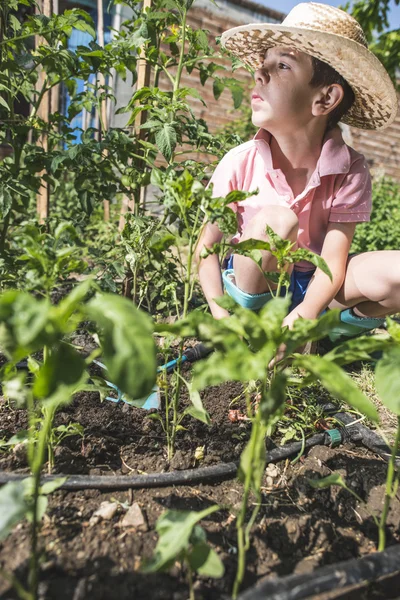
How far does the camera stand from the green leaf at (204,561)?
0.82 m

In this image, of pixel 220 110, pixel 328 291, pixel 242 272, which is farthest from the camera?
pixel 220 110

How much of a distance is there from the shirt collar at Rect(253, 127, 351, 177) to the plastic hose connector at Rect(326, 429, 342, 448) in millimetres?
990

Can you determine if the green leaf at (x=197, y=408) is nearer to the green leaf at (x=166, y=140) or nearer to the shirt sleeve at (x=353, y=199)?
the green leaf at (x=166, y=140)

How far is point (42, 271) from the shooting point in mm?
953

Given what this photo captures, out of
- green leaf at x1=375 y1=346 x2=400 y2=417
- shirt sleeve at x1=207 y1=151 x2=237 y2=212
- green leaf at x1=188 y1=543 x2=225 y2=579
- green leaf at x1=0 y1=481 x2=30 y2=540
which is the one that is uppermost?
green leaf at x1=375 y1=346 x2=400 y2=417

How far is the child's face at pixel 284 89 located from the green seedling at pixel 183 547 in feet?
4.80

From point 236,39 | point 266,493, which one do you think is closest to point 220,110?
point 236,39

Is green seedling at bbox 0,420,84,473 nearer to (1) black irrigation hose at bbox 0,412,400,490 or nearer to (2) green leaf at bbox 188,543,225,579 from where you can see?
(1) black irrigation hose at bbox 0,412,400,490

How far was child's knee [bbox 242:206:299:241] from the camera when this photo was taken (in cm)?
169

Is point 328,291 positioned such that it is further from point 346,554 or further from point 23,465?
point 23,465

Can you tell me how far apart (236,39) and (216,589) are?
6.45 ft

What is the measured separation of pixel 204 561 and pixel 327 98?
5.42 ft

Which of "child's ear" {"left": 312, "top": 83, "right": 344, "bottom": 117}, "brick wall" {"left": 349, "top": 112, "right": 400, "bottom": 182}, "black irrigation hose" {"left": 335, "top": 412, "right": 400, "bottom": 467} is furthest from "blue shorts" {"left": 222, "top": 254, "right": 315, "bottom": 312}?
"brick wall" {"left": 349, "top": 112, "right": 400, "bottom": 182}

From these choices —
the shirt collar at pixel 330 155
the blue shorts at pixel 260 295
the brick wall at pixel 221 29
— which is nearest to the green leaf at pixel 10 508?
the blue shorts at pixel 260 295
